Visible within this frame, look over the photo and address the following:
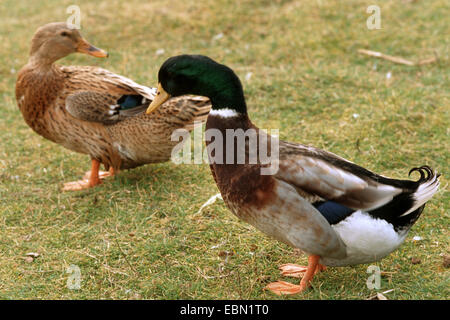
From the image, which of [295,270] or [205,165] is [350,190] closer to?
[295,270]

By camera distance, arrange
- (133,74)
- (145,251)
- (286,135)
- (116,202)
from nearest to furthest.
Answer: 1. (145,251)
2. (116,202)
3. (286,135)
4. (133,74)

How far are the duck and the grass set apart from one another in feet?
1.25

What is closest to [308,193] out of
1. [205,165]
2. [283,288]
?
[283,288]

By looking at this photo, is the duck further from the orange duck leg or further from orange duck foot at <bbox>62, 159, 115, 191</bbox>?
orange duck foot at <bbox>62, 159, 115, 191</bbox>

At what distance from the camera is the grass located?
3.47m

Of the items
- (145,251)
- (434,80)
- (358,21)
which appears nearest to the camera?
(145,251)

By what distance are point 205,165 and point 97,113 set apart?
39.6 inches

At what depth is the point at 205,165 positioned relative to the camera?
16.2 feet

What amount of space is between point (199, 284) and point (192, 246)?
0.47 metres

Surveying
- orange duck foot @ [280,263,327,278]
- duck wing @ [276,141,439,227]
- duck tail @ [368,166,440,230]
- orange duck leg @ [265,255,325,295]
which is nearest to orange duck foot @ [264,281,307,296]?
orange duck leg @ [265,255,325,295]
